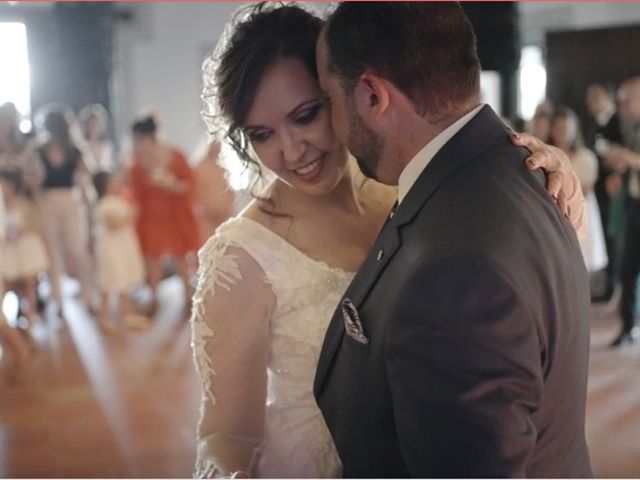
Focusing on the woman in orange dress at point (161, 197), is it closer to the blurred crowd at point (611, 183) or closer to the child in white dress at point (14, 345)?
the child in white dress at point (14, 345)

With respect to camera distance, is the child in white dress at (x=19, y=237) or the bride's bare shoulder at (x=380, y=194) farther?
the child in white dress at (x=19, y=237)

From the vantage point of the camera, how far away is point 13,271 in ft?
12.1

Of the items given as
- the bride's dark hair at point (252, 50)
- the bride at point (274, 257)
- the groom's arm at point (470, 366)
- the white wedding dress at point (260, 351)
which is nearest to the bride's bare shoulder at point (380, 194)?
the bride at point (274, 257)

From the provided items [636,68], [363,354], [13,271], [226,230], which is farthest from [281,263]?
[636,68]

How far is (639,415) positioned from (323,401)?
1.97 m

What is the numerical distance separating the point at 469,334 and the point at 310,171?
0.47 meters

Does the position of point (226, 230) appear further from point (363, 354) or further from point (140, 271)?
point (140, 271)

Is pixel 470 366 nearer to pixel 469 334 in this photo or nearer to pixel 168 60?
pixel 469 334

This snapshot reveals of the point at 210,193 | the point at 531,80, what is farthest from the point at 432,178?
the point at 531,80

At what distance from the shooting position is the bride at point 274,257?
1.01 metres

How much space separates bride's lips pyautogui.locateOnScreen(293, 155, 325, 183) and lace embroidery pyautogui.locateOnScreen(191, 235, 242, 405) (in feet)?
0.50

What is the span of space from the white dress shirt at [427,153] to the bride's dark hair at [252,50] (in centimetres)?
26

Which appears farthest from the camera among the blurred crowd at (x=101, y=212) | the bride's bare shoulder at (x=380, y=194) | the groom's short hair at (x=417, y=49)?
the blurred crowd at (x=101, y=212)

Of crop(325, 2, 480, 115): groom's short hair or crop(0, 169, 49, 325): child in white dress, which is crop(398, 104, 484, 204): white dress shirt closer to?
crop(325, 2, 480, 115): groom's short hair
